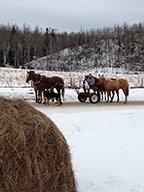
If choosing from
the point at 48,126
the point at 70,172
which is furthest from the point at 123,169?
the point at 48,126

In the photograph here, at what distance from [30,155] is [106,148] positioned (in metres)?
4.30

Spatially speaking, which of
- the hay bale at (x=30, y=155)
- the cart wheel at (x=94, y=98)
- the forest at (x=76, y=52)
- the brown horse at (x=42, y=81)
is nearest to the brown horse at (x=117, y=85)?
the cart wheel at (x=94, y=98)

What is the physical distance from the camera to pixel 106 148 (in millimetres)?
6949

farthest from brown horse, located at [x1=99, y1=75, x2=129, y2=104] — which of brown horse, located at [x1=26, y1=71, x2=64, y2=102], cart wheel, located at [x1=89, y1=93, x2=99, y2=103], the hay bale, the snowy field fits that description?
the hay bale

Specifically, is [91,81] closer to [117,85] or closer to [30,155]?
[117,85]

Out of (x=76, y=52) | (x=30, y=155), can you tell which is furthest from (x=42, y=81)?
(x=76, y=52)

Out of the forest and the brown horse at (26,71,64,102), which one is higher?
the forest

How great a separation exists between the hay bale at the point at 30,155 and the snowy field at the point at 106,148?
4.99 feet

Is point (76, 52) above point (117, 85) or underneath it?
above

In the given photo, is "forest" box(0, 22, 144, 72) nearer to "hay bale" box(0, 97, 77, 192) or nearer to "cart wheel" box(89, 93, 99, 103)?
"cart wheel" box(89, 93, 99, 103)

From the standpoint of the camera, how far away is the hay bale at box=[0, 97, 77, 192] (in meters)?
2.97

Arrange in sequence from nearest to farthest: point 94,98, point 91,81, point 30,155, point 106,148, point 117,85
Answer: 1. point 30,155
2. point 106,148
3. point 91,81
4. point 94,98
5. point 117,85

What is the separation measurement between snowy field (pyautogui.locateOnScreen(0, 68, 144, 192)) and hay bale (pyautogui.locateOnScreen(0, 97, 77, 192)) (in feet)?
4.99

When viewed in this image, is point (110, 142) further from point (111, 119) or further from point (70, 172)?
point (70, 172)
